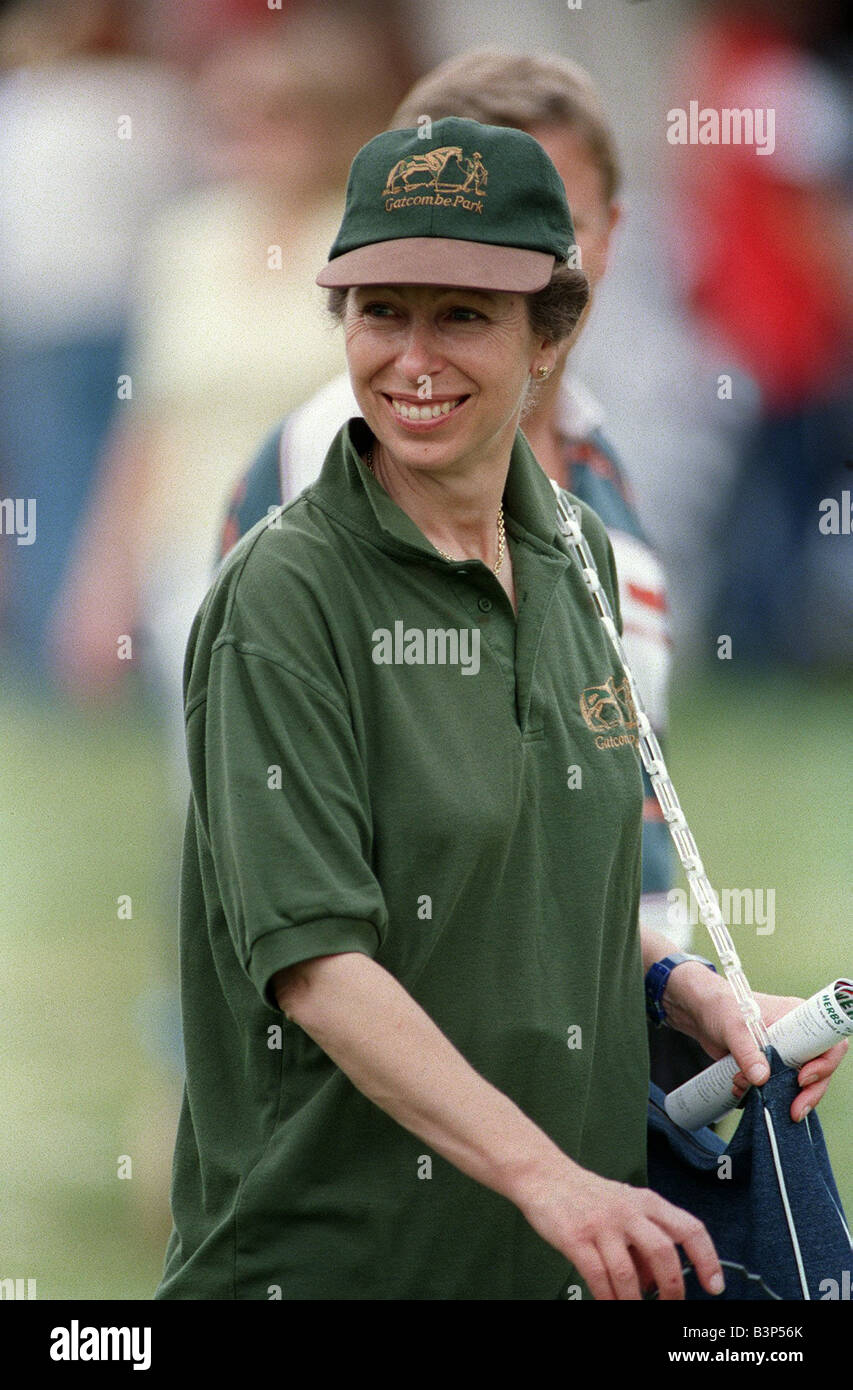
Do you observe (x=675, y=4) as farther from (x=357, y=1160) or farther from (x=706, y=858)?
(x=357, y=1160)

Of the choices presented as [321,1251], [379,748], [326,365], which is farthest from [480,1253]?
[326,365]

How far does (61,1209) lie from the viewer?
11.3 feet

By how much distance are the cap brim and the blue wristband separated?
0.79 m

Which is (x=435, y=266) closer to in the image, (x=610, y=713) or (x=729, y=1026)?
(x=610, y=713)

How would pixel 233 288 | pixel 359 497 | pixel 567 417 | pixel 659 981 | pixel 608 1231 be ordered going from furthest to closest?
pixel 233 288, pixel 567 417, pixel 659 981, pixel 359 497, pixel 608 1231

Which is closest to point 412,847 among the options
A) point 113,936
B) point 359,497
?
point 359,497

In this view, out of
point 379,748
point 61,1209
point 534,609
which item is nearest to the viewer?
point 379,748

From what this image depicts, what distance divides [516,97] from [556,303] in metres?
1.07

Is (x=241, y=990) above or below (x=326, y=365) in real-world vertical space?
below

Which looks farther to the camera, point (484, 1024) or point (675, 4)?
point (675, 4)

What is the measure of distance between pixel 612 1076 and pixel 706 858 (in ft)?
7.73

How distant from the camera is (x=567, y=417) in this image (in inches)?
116

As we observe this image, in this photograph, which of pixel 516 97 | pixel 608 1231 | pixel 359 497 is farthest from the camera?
pixel 516 97

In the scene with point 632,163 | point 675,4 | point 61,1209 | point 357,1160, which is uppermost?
point 675,4
